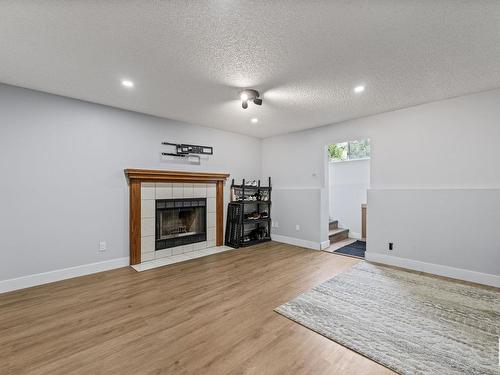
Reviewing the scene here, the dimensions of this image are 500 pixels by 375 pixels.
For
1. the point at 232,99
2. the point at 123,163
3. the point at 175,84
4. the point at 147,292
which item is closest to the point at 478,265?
the point at 232,99

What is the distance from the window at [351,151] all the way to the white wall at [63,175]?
14.9 ft

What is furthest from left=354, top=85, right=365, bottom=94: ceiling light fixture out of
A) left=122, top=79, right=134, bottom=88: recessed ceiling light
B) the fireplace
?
the fireplace

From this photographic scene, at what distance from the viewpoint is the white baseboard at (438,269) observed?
3003mm

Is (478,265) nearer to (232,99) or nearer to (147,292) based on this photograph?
(232,99)

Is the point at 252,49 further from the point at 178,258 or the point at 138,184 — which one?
the point at 178,258

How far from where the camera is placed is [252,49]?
2104 mm

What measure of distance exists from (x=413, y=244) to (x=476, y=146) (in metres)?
1.64

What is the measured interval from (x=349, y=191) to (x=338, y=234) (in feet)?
4.04

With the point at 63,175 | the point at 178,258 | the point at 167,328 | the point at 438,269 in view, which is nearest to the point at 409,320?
the point at 438,269

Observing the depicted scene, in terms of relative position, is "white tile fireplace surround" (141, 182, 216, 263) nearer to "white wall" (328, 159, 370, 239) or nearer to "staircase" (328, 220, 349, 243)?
"staircase" (328, 220, 349, 243)

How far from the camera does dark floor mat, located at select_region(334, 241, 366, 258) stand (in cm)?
439

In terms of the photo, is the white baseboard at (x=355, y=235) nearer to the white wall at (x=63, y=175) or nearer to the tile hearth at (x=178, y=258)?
the tile hearth at (x=178, y=258)

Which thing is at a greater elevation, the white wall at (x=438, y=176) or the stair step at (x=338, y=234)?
the white wall at (x=438, y=176)

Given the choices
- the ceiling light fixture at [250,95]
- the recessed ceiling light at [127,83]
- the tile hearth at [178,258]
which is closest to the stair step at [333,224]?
the tile hearth at [178,258]
